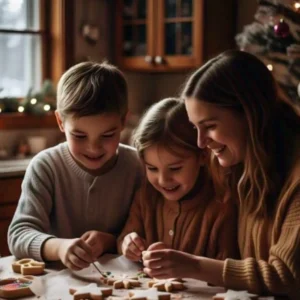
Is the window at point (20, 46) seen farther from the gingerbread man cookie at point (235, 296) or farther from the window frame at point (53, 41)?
the gingerbread man cookie at point (235, 296)

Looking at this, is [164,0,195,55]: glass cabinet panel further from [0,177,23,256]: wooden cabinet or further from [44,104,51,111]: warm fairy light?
[0,177,23,256]: wooden cabinet

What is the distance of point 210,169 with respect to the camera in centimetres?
165

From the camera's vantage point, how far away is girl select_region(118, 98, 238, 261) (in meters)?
1.61

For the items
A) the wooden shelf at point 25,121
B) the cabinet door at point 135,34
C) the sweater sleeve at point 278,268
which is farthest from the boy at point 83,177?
the cabinet door at point 135,34

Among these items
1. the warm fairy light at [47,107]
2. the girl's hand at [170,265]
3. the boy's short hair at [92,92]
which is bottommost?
the girl's hand at [170,265]

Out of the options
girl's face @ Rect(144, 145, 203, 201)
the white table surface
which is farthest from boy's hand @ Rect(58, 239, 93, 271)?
girl's face @ Rect(144, 145, 203, 201)

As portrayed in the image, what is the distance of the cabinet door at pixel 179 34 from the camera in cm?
→ 370

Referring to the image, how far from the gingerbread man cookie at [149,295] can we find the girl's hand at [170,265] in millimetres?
61

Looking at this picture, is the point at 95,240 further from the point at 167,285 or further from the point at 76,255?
the point at 167,285

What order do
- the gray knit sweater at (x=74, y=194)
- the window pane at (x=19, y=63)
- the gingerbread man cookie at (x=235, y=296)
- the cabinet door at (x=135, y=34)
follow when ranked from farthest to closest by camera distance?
the cabinet door at (x=135, y=34) < the window pane at (x=19, y=63) < the gray knit sweater at (x=74, y=194) < the gingerbread man cookie at (x=235, y=296)

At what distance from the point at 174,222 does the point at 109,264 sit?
23 centimetres

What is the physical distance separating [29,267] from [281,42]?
1.91m

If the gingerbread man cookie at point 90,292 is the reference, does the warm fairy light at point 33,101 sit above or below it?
above

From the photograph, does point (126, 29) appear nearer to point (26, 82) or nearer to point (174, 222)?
point (26, 82)
